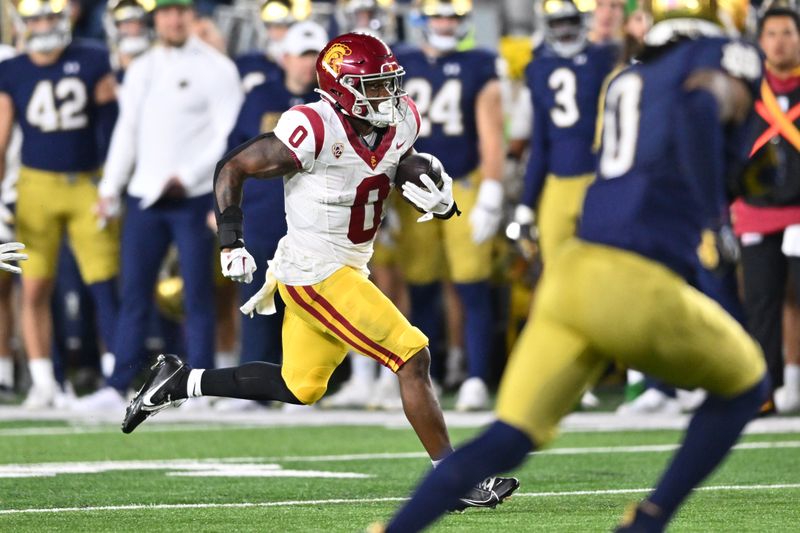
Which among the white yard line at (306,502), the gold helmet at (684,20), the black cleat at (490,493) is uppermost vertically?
the gold helmet at (684,20)

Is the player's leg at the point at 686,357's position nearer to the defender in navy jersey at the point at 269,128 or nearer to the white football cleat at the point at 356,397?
the defender in navy jersey at the point at 269,128

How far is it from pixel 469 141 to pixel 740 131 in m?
5.36

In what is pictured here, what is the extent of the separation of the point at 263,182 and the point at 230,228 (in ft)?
12.3

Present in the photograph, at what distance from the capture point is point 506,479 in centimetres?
559

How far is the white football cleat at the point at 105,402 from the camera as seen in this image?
30.5 ft

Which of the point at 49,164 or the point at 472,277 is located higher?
the point at 49,164

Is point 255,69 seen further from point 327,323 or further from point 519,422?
point 519,422

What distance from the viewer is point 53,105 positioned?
380 inches

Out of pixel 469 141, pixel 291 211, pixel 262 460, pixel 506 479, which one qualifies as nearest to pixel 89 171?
pixel 469 141

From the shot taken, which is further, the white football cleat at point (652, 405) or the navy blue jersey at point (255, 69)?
the navy blue jersey at point (255, 69)

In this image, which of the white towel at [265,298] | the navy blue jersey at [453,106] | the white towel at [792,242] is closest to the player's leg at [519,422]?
the white towel at [265,298]

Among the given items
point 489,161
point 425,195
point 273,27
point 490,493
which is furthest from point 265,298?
point 273,27

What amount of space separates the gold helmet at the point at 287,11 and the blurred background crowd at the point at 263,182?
0.01 meters

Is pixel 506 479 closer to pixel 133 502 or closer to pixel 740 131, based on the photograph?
pixel 133 502
